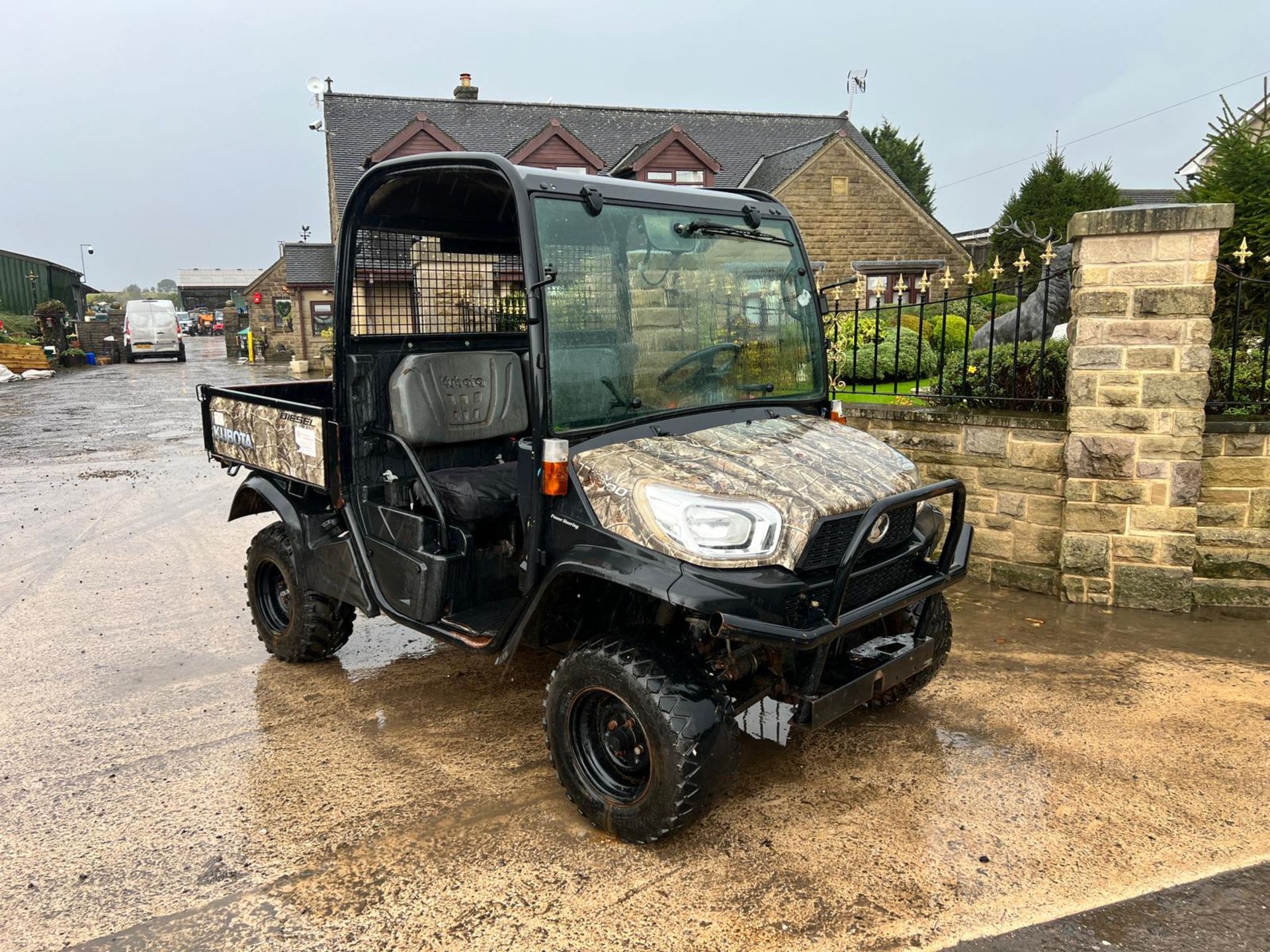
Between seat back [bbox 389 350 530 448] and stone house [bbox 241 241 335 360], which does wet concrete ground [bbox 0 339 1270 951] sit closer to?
seat back [bbox 389 350 530 448]

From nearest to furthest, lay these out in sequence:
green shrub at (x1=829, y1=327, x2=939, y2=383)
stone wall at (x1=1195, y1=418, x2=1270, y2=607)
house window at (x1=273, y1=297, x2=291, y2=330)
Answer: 1. stone wall at (x1=1195, y1=418, x2=1270, y2=607)
2. green shrub at (x1=829, y1=327, x2=939, y2=383)
3. house window at (x1=273, y1=297, x2=291, y2=330)

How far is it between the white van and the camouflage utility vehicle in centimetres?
3227

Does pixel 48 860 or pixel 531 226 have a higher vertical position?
pixel 531 226

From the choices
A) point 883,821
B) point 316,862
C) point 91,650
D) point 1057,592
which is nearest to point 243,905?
point 316,862

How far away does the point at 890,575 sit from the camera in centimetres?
338

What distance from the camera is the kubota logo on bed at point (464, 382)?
4445 mm

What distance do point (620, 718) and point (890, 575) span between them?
114cm

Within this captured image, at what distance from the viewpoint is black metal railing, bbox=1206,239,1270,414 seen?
5395mm

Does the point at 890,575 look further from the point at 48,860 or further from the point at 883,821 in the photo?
the point at 48,860

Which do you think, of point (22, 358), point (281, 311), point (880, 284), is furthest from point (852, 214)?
point (281, 311)

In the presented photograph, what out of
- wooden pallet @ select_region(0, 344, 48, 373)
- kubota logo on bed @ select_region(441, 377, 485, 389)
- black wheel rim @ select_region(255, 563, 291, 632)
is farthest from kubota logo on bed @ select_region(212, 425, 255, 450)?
wooden pallet @ select_region(0, 344, 48, 373)

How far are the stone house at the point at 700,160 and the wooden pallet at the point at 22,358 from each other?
33.4 feet

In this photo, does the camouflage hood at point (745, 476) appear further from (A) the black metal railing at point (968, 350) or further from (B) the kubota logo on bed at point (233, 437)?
(B) the kubota logo on bed at point (233, 437)

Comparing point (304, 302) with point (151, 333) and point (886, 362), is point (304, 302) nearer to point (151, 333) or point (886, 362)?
point (151, 333)
